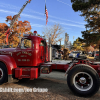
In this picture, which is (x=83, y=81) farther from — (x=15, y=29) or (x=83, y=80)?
(x=15, y=29)

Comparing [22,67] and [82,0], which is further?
[82,0]

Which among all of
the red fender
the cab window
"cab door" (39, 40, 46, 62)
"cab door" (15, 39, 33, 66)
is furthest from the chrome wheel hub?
the red fender

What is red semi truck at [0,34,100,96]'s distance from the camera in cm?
392

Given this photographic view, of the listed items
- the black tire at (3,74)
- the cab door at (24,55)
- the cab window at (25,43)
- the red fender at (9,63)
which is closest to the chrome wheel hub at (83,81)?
the cab door at (24,55)

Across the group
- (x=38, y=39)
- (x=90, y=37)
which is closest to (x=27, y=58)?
(x=38, y=39)

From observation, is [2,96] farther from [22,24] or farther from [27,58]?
[22,24]

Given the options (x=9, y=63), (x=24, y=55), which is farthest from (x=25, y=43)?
(x=9, y=63)

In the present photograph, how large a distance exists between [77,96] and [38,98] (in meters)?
1.37

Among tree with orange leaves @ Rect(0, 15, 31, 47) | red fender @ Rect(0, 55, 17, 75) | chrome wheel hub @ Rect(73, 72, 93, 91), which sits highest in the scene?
tree with orange leaves @ Rect(0, 15, 31, 47)

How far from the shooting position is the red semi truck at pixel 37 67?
392 centimetres

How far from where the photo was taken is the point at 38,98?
365cm

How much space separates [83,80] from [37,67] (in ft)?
6.83

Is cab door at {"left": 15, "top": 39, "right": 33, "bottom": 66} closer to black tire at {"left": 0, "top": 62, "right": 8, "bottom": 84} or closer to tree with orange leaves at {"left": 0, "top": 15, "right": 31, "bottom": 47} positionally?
black tire at {"left": 0, "top": 62, "right": 8, "bottom": 84}

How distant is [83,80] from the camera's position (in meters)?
3.97
